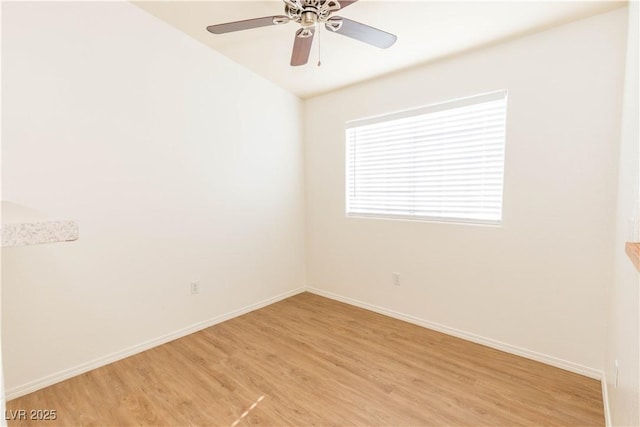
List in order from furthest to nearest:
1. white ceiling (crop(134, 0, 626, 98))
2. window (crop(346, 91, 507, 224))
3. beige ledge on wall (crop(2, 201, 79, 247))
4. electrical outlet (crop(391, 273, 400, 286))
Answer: electrical outlet (crop(391, 273, 400, 286))
window (crop(346, 91, 507, 224))
white ceiling (crop(134, 0, 626, 98))
beige ledge on wall (crop(2, 201, 79, 247))

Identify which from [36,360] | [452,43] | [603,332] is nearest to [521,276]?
[603,332]

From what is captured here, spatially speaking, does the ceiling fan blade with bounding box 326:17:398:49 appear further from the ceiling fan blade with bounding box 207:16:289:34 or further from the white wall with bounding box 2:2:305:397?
the white wall with bounding box 2:2:305:397

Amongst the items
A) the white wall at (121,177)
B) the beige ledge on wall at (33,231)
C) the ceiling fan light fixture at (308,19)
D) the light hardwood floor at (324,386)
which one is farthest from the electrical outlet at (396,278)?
the beige ledge on wall at (33,231)

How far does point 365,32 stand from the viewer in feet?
5.84

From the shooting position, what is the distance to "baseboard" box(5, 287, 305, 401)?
1.97m

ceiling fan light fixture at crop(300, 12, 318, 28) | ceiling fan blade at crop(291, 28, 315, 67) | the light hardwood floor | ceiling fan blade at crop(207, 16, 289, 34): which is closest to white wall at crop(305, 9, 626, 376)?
the light hardwood floor

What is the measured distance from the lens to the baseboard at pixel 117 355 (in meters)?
1.97

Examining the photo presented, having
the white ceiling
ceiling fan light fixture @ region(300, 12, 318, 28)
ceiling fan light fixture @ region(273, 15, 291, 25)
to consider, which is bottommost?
ceiling fan light fixture @ region(300, 12, 318, 28)

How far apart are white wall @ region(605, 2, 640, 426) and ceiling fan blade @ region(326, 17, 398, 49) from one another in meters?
1.16

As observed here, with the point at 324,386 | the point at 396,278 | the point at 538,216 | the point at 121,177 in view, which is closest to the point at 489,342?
the point at 396,278

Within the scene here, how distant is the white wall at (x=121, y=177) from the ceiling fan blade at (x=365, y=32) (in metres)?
1.57

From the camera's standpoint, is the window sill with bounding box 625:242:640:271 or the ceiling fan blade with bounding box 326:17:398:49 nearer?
the window sill with bounding box 625:242:640:271

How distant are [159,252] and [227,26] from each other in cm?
182

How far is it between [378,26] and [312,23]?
0.81 metres
